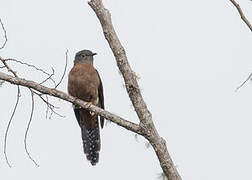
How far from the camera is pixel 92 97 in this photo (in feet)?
24.3

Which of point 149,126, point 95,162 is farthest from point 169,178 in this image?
point 95,162

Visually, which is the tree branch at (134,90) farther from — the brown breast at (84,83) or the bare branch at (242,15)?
the brown breast at (84,83)

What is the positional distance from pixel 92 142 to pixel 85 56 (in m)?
1.36

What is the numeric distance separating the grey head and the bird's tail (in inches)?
38.9

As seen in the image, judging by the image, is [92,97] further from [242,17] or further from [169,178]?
[242,17]

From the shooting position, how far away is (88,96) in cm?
736

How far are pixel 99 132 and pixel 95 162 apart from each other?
552mm

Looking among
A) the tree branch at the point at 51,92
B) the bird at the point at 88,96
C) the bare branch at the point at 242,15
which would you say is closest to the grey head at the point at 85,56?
the bird at the point at 88,96

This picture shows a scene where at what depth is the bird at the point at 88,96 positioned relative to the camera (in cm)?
732

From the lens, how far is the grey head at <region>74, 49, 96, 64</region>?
8008 millimetres

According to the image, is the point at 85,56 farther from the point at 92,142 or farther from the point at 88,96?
the point at 92,142

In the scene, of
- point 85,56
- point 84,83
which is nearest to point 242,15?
point 84,83

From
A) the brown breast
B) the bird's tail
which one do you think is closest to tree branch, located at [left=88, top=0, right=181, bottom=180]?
the brown breast

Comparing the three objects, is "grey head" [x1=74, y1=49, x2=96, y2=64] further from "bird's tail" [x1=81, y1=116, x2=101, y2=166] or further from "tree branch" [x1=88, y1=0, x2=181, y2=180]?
"tree branch" [x1=88, y1=0, x2=181, y2=180]
